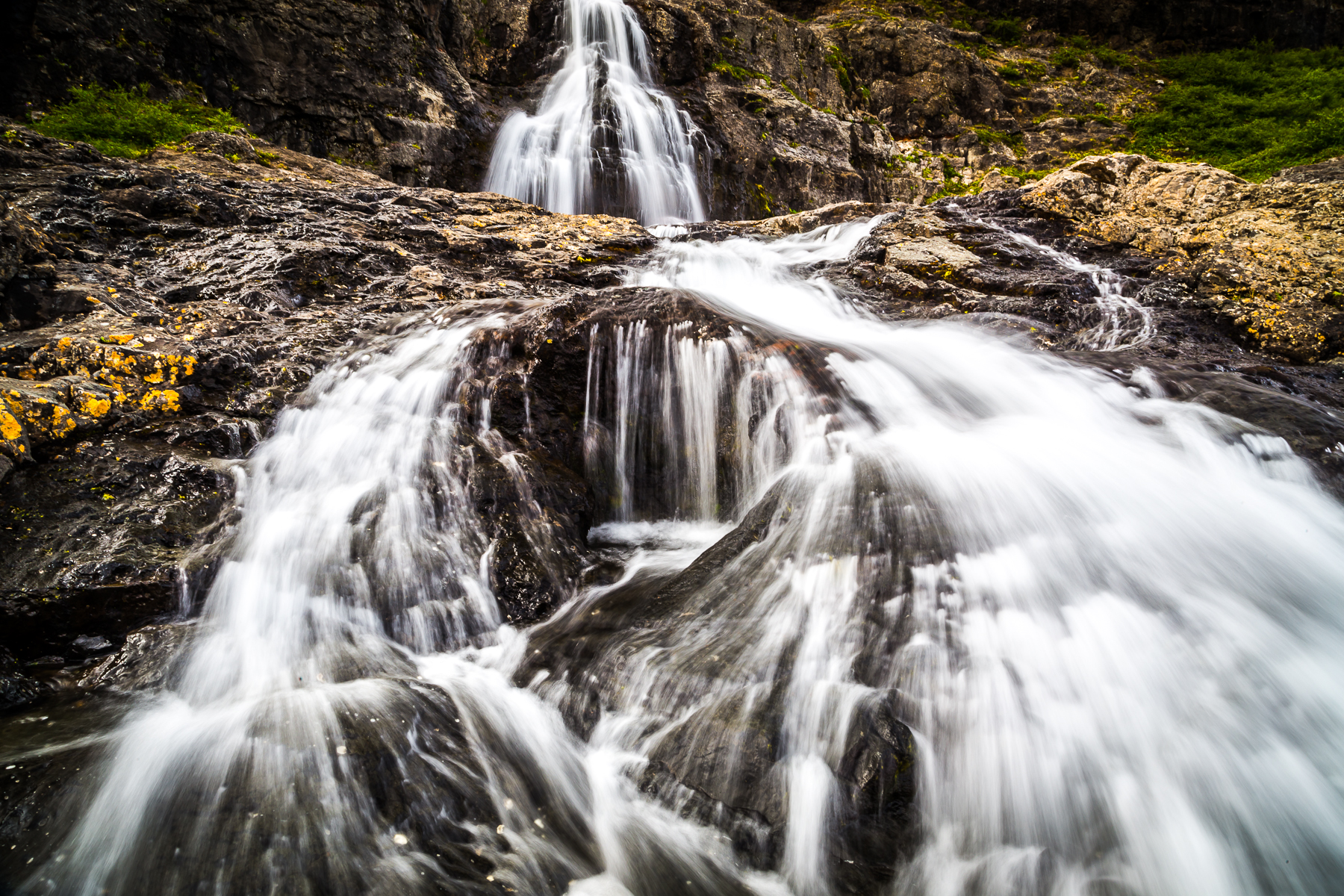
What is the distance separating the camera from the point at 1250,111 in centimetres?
1527

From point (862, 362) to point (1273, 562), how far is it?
8.78ft

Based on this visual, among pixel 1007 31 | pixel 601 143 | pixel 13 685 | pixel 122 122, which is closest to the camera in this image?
pixel 13 685

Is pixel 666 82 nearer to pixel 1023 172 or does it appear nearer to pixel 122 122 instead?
pixel 1023 172

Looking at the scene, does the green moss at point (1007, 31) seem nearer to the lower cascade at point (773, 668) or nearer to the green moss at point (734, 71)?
the green moss at point (734, 71)

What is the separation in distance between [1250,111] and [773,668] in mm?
21095

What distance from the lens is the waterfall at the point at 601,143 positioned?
36.9 feet

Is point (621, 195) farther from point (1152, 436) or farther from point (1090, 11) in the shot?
point (1090, 11)

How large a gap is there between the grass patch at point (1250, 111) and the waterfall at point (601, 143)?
402 inches

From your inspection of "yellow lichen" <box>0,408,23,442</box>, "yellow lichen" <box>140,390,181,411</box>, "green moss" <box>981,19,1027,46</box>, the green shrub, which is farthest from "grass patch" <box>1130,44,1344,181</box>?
the green shrub

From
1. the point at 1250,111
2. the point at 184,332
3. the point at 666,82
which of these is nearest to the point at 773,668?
the point at 184,332

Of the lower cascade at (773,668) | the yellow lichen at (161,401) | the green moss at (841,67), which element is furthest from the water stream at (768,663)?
the green moss at (841,67)

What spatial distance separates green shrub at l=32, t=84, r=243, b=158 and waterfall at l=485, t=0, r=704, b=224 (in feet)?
14.6

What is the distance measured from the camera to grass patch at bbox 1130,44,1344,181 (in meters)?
10.9

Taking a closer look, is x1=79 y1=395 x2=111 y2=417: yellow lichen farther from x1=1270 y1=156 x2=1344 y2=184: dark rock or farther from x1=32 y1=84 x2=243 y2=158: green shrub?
Result: x1=1270 y1=156 x2=1344 y2=184: dark rock
